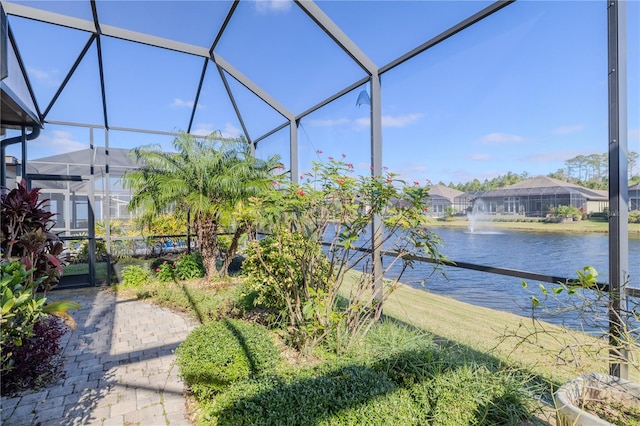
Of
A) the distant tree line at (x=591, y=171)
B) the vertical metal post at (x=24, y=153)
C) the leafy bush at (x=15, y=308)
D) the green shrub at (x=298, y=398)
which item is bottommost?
the green shrub at (x=298, y=398)

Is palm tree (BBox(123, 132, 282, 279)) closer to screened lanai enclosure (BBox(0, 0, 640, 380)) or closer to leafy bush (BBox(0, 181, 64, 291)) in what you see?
screened lanai enclosure (BBox(0, 0, 640, 380))

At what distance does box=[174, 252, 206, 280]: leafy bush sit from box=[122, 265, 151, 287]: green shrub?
0.58m

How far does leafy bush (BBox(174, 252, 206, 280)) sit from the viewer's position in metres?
6.40

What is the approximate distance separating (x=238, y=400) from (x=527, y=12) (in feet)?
11.1

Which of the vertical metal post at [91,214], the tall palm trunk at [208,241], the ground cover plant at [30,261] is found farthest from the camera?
the vertical metal post at [91,214]

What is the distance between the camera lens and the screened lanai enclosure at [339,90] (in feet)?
7.06

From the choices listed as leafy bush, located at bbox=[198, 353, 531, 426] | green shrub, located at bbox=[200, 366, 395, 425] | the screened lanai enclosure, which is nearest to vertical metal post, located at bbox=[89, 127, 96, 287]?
the screened lanai enclosure

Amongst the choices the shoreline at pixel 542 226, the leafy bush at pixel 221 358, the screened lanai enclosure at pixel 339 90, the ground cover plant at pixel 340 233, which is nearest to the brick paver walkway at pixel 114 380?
the leafy bush at pixel 221 358

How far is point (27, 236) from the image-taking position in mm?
2633

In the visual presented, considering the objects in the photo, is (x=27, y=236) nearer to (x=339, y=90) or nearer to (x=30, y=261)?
(x=30, y=261)

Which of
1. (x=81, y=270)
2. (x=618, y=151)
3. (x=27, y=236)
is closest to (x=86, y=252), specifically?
(x=81, y=270)

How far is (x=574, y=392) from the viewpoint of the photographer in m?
1.79

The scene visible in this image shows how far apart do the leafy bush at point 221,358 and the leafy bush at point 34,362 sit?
4.07 feet

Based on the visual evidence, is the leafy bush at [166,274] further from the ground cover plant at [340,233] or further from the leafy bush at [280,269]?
the ground cover plant at [340,233]
